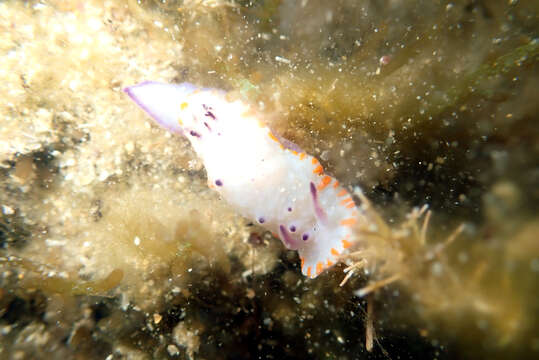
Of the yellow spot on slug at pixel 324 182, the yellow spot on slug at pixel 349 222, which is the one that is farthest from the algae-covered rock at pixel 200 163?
the yellow spot on slug at pixel 324 182

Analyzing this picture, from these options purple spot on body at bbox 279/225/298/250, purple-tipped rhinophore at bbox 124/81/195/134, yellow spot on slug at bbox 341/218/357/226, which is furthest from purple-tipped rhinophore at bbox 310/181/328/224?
purple-tipped rhinophore at bbox 124/81/195/134

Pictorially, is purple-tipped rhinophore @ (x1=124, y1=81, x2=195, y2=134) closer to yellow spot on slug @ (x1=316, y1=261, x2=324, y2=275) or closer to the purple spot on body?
the purple spot on body

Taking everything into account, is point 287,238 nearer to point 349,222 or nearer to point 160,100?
point 349,222

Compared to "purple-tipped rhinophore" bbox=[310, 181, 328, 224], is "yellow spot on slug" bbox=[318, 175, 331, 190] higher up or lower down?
higher up

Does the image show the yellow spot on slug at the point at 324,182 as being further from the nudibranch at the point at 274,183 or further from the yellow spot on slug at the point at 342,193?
the yellow spot on slug at the point at 342,193

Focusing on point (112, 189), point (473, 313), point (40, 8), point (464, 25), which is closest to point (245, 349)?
point (112, 189)

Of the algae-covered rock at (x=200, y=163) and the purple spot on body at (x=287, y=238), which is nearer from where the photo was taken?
the algae-covered rock at (x=200, y=163)

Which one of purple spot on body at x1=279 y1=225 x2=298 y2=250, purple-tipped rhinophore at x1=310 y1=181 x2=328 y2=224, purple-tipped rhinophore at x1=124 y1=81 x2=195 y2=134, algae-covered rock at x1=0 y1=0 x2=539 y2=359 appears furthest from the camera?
purple-tipped rhinophore at x1=124 y1=81 x2=195 y2=134
